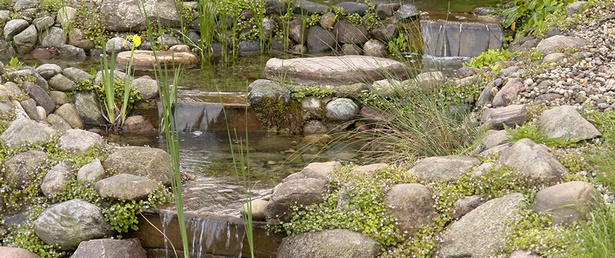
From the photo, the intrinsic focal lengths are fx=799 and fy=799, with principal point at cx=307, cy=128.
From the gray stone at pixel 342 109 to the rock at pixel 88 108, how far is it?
213 cm

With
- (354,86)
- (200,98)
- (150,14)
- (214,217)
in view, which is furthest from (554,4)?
(214,217)

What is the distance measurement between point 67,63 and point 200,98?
8.47 feet

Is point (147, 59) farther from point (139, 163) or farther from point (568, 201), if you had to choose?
point (568, 201)

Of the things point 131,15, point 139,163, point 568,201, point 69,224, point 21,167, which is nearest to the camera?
point 568,201

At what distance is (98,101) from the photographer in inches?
297

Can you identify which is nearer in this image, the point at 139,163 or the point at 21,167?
the point at 21,167

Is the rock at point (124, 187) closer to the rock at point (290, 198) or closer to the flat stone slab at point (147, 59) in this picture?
the rock at point (290, 198)

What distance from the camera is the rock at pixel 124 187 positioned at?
513 centimetres

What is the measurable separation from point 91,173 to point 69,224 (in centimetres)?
45

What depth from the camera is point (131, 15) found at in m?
10.1

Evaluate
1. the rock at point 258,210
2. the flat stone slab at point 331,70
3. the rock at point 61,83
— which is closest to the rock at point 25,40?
the rock at point 61,83

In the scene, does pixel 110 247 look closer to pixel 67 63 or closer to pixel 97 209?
pixel 97 209

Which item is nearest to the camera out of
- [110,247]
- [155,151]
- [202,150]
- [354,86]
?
[110,247]

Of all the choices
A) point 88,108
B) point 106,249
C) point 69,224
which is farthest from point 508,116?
point 88,108
